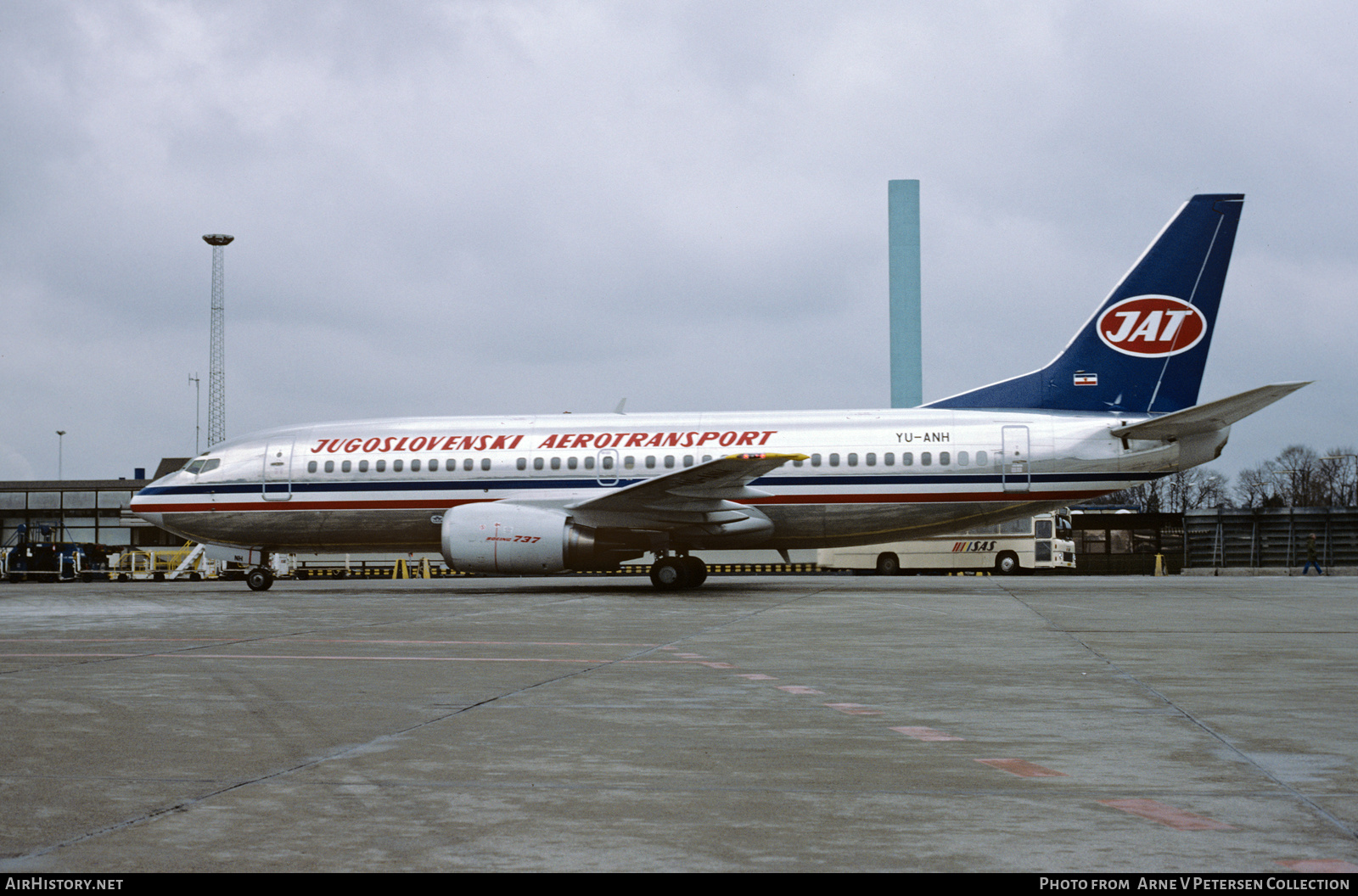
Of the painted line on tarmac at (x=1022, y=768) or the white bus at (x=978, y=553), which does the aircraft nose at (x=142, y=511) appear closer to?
the white bus at (x=978, y=553)

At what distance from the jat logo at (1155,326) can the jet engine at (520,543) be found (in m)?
11.2

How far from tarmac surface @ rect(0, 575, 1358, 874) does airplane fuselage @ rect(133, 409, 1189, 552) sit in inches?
366

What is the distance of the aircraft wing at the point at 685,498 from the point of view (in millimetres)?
20297

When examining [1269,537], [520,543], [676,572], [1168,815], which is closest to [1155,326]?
[676,572]

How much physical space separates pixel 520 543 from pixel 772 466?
16.2 ft

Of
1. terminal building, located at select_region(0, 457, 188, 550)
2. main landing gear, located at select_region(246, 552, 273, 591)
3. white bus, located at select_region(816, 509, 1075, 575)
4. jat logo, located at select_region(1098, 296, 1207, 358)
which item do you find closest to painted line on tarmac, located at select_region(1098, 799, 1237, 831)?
jat logo, located at select_region(1098, 296, 1207, 358)

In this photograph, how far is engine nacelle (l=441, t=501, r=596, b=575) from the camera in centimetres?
2094

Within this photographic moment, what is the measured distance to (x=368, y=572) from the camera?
130ft

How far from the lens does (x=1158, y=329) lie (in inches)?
872

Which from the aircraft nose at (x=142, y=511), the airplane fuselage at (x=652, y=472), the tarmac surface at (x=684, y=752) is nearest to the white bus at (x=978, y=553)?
the airplane fuselage at (x=652, y=472)

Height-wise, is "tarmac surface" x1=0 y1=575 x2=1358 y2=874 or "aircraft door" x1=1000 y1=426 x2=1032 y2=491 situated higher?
"aircraft door" x1=1000 y1=426 x2=1032 y2=491

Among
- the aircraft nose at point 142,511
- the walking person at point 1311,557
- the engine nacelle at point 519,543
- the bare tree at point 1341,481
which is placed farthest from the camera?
the bare tree at point 1341,481

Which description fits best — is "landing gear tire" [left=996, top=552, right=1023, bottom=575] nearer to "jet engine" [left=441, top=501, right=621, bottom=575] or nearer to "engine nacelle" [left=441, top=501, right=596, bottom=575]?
"jet engine" [left=441, top=501, right=621, bottom=575]

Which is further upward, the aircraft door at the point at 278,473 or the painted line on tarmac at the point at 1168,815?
the aircraft door at the point at 278,473
